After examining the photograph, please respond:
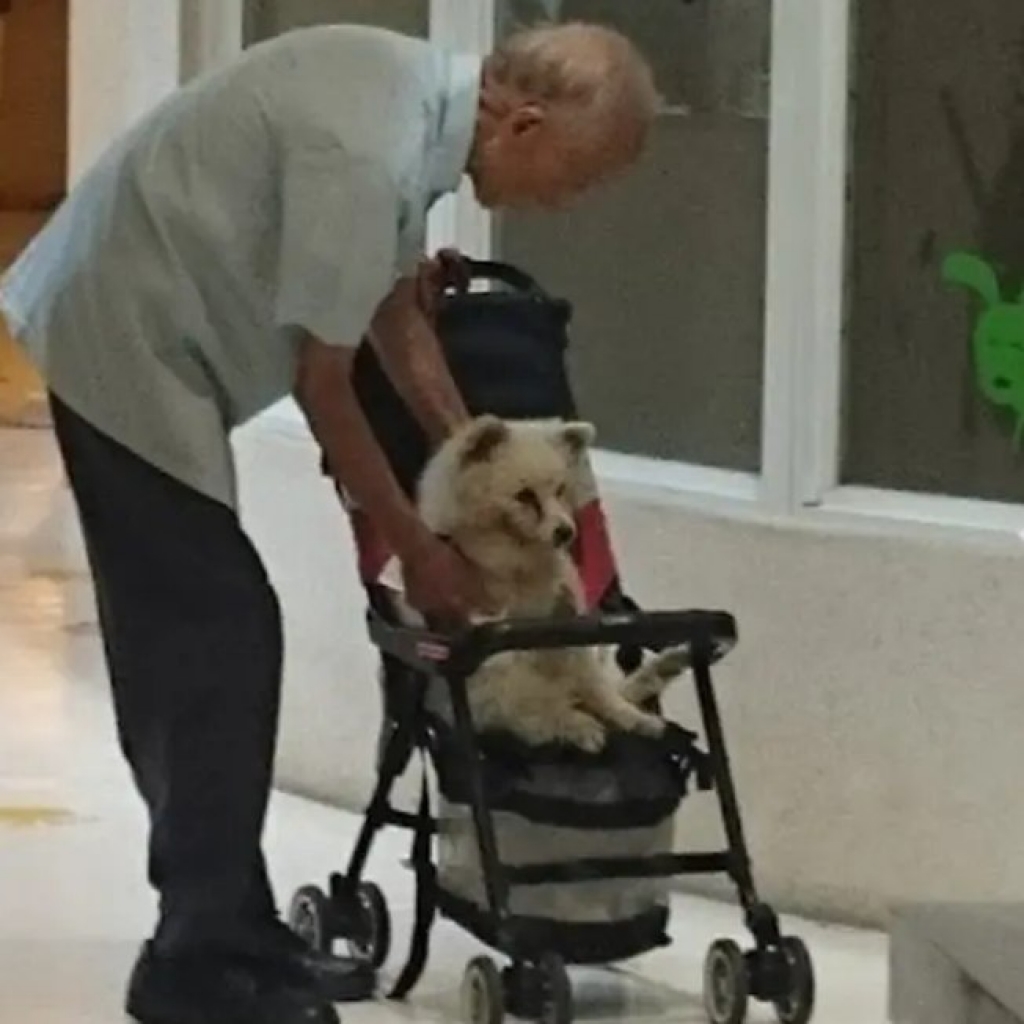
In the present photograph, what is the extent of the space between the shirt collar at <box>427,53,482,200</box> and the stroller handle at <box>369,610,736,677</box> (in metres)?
0.54

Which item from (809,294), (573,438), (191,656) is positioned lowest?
(191,656)

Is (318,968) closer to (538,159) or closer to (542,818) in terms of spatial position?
(542,818)

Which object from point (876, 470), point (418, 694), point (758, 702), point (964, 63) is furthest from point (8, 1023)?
point (964, 63)

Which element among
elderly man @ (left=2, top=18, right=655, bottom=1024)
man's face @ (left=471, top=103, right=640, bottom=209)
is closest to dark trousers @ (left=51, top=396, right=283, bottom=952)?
elderly man @ (left=2, top=18, right=655, bottom=1024)

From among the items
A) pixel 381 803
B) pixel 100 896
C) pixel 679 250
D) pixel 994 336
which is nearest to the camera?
pixel 381 803

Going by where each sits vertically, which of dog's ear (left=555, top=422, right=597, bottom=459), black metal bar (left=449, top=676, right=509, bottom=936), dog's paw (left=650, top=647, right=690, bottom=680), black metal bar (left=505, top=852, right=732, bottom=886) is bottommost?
black metal bar (left=505, top=852, right=732, bottom=886)

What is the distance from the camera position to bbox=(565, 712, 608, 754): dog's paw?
3.51 metres

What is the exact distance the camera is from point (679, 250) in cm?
445

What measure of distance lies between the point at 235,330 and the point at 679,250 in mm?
1236

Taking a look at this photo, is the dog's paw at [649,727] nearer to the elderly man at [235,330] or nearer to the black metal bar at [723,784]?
the black metal bar at [723,784]

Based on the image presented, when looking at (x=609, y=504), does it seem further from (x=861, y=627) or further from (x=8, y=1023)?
(x=8, y=1023)

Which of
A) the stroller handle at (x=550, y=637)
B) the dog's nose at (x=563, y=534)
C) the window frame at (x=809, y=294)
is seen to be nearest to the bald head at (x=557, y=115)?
the dog's nose at (x=563, y=534)

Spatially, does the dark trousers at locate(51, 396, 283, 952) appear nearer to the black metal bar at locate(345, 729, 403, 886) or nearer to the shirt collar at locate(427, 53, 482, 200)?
the black metal bar at locate(345, 729, 403, 886)

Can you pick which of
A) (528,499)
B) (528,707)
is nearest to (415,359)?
(528,499)
